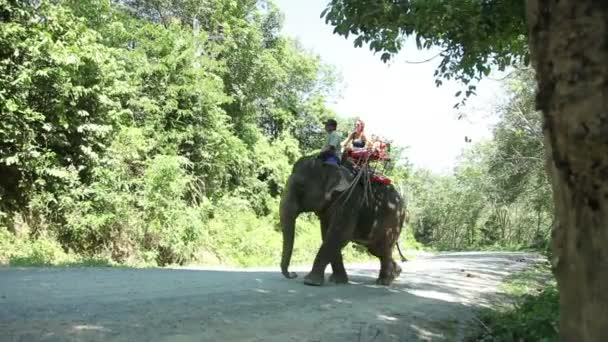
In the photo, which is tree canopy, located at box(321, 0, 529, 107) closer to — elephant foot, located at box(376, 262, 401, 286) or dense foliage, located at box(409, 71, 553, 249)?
elephant foot, located at box(376, 262, 401, 286)

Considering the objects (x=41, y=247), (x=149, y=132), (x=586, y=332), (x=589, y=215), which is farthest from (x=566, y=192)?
(x=149, y=132)

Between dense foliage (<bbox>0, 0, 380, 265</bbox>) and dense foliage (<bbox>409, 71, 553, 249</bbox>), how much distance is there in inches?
453

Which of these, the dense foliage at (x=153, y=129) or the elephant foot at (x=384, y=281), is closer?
the elephant foot at (x=384, y=281)

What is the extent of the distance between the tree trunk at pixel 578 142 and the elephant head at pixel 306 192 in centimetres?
694

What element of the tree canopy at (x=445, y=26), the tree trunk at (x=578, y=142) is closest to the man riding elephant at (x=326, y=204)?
the tree canopy at (x=445, y=26)

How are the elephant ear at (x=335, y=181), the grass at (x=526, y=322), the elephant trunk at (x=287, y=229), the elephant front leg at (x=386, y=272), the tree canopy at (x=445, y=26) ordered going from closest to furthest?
the grass at (x=526, y=322) < the tree canopy at (x=445, y=26) < the elephant trunk at (x=287, y=229) < the elephant ear at (x=335, y=181) < the elephant front leg at (x=386, y=272)

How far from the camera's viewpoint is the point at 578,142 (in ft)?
7.86

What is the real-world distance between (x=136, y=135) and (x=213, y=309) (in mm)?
12077

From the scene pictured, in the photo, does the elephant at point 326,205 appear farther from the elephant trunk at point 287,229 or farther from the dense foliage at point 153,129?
the dense foliage at point 153,129

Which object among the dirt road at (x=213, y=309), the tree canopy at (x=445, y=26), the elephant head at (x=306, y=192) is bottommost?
the dirt road at (x=213, y=309)

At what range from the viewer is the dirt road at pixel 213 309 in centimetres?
477

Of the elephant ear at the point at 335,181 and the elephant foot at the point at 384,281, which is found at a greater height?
the elephant ear at the point at 335,181

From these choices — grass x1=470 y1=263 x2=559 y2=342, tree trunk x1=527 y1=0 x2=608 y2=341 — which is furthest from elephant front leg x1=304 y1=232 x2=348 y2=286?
tree trunk x1=527 y1=0 x2=608 y2=341

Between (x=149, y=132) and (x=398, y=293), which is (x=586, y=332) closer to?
(x=398, y=293)
